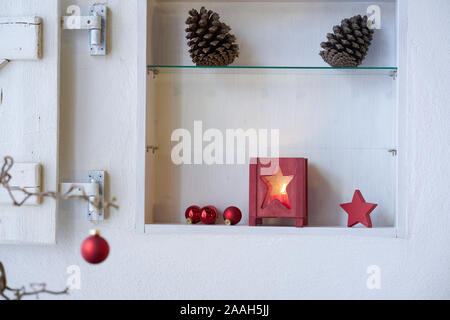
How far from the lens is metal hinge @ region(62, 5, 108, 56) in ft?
3.44

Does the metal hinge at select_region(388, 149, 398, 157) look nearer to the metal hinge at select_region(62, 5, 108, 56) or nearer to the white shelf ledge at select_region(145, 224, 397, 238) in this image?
the white shelf ledge at select_region(145, 224, 397, 238)

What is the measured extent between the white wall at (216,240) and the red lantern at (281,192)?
2.3 inches

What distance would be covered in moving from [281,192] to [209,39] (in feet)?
1.21

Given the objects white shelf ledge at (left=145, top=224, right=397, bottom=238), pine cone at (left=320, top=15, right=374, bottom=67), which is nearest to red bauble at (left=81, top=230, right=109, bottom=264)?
white shelf ledge at (left=145, top=224, right=397, bottom=238)

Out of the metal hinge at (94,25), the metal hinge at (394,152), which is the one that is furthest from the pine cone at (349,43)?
the metal hinge at (94,25)

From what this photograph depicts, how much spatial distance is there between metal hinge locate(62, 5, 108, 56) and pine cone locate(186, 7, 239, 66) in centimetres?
19

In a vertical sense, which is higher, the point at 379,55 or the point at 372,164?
the point at 379,55

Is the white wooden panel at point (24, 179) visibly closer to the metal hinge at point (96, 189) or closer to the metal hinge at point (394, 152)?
the metal hinge at point (96, 189)

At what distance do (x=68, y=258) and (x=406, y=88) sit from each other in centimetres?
84

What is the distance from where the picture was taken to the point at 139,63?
1.05 metres

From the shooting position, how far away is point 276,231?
3.38 feet
